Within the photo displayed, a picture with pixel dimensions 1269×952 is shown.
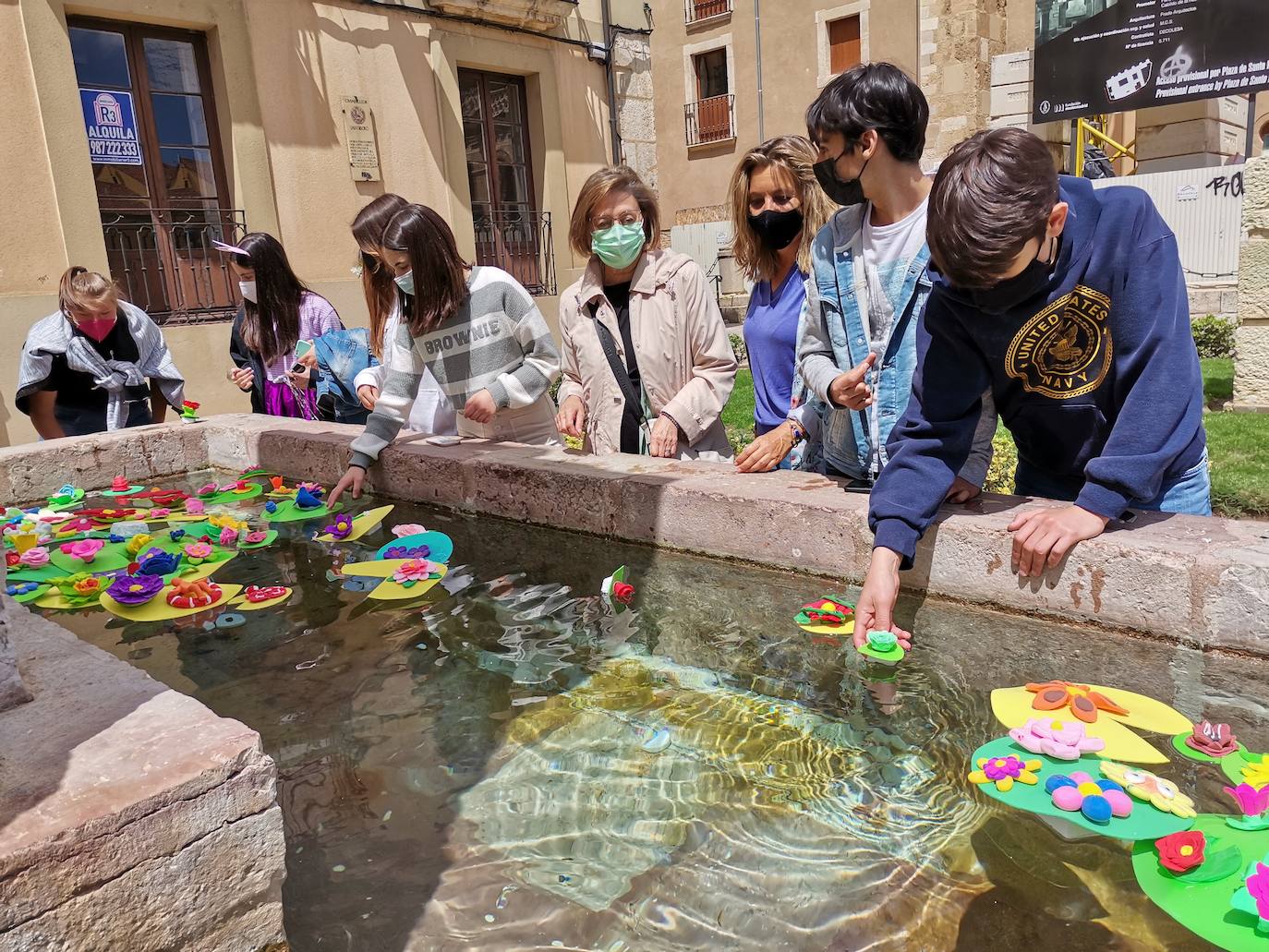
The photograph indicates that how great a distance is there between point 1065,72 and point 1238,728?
10986mm

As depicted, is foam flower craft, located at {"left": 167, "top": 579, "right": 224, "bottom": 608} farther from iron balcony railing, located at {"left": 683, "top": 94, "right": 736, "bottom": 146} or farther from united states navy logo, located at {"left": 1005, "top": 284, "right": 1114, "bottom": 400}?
iron balcony railing, located at {"left": 683, "top": 94, "right": 736, "bottom": 146}

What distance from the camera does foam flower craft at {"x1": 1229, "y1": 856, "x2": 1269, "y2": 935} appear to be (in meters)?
1.29

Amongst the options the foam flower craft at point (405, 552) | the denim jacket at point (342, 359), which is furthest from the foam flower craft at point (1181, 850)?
the denim jacket at point (342, 359)

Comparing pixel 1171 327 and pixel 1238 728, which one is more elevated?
pixel 1171 327

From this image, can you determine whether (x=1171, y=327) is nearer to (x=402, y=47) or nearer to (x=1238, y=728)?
(x=1238, y=728)

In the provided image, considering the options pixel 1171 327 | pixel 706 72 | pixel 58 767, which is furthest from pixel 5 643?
pixel 706 72

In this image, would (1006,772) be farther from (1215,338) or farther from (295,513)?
(1215,338)

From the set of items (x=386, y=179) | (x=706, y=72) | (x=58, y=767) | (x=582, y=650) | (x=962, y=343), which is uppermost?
(x=706, y=72)

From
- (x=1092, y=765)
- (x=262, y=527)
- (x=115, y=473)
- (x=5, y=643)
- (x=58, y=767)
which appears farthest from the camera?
(x=115, y=473)

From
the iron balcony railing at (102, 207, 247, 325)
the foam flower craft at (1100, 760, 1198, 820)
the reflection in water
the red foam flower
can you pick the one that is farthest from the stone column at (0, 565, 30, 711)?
the iron balcony railing at (102, 207, 247, 325)

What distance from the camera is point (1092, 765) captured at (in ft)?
5.38

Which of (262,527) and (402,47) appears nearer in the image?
(262,527)

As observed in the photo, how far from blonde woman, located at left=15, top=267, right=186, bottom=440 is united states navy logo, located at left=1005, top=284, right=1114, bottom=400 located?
439cm

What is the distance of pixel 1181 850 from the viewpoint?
4.63ft
